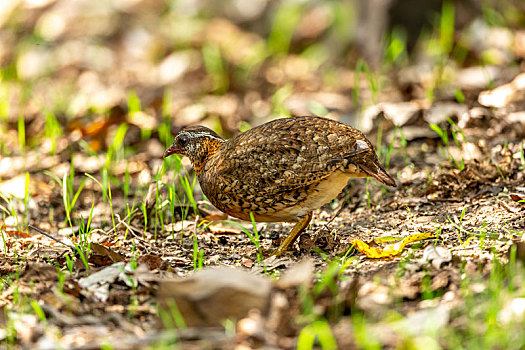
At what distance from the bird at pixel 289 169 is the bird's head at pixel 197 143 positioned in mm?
470

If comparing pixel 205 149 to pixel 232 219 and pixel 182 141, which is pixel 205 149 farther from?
pixel 232 219

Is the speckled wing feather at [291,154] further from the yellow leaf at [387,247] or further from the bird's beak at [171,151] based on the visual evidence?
the bird's beak at [171,151]

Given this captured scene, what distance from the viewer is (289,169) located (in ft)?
14.3

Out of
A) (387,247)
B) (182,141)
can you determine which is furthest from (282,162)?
(182,141)

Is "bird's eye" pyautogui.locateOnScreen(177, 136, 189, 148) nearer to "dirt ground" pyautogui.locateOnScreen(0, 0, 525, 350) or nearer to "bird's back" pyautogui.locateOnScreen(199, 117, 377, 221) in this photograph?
"dirt ground" pyautogui.locateOnScreen(0, 0, 525, 350)

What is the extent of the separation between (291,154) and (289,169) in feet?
0.33

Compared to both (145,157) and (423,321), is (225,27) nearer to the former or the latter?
(145,157)

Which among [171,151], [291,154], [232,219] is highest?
[291,154]

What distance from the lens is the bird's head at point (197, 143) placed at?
526cm

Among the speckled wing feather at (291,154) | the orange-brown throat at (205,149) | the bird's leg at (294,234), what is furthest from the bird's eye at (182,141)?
the bird's leg at (294,234)

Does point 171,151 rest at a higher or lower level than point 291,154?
lower

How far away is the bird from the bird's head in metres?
0.47

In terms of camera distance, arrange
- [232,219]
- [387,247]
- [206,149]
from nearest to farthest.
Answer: [387,247]
[206,149]
[232,219]

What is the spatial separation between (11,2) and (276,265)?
906 centimetres
